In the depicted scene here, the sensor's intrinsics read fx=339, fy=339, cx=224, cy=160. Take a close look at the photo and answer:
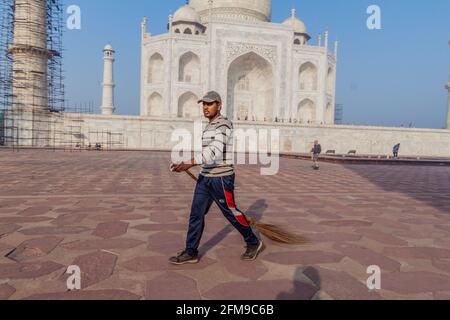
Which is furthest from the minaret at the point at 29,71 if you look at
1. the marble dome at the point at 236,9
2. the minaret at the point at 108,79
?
the marble dome at the point at 236,9

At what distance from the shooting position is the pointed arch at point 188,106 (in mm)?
31906

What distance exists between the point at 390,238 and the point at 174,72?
29473 mm

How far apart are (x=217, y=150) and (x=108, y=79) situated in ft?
117

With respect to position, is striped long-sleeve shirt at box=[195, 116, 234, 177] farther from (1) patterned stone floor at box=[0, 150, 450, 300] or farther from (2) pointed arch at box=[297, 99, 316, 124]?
(2) pointed arch at box=[297, 99, 316, 124]

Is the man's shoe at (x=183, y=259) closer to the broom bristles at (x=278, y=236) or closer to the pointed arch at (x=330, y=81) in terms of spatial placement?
the broom bristles at (x=278, y=236)

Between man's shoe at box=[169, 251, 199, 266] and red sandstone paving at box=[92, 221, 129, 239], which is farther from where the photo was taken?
red sandstone paving at box=[92, 221, 129, 239]

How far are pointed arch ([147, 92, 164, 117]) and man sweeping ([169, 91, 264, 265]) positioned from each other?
30.8m

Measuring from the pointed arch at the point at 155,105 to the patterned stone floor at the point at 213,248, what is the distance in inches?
1095

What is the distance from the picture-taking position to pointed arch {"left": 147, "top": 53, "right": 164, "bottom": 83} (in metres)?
32.5

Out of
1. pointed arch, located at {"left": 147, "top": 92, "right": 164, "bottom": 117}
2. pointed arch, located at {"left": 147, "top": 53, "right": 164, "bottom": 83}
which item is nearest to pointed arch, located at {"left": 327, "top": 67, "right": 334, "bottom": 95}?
pointed arch, located at {"left": 147, "top": 53, "right": 164, "bottom": 83}

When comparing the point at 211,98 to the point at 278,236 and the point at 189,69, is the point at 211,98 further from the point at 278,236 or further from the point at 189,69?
the point at 189,69

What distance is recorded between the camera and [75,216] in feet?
12.7

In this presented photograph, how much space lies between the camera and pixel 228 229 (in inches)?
141
